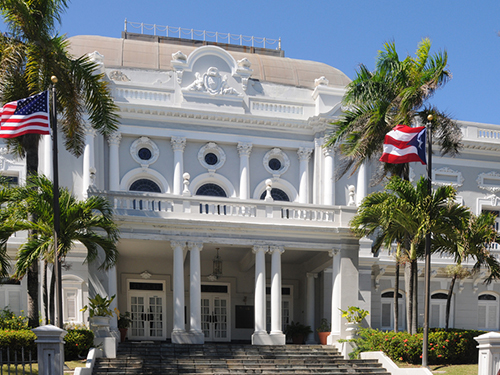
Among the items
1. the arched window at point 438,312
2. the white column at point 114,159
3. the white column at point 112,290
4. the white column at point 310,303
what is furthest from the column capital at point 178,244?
the arched window at point 438,312

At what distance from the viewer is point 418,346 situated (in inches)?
790

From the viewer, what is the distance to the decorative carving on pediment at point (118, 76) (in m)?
30.7

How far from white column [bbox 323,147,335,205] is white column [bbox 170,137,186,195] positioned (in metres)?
7.05

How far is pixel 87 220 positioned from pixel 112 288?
152 inches

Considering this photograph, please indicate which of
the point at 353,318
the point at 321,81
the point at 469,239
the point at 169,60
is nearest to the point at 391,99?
the point at 469,239

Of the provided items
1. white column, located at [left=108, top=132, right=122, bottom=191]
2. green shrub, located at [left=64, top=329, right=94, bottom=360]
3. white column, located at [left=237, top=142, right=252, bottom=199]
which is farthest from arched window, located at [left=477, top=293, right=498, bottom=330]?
green shrub, located at [left=64, top=329, right=94, bottom=360]

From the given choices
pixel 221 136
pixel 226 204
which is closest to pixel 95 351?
pixel 226 204

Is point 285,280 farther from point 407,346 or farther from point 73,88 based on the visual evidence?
point 73,88

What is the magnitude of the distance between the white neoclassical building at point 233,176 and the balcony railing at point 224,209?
78 millimetres

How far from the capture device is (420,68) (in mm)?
22156

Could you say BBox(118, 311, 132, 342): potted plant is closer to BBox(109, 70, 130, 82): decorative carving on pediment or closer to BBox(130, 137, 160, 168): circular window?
BBox(130, 137, 160, 168): circular window

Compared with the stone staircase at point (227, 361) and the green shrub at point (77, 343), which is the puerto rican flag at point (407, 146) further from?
the green shrub at point (77, 343)

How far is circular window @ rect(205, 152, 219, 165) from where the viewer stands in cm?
3089

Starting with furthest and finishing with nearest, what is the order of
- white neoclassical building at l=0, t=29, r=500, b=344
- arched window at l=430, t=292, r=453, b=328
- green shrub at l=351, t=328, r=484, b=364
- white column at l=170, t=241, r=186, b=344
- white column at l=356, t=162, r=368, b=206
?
white column at l=356, t=162, r=368, b=206 → arched window at l=430, t=292, r=453, b=328 → white neoclassical building at l=0, t=29, r=500, b=344 → white column at l=170, t=241, r=186, b=344 → green shrub at l=351, t=328, r=484, b=364
